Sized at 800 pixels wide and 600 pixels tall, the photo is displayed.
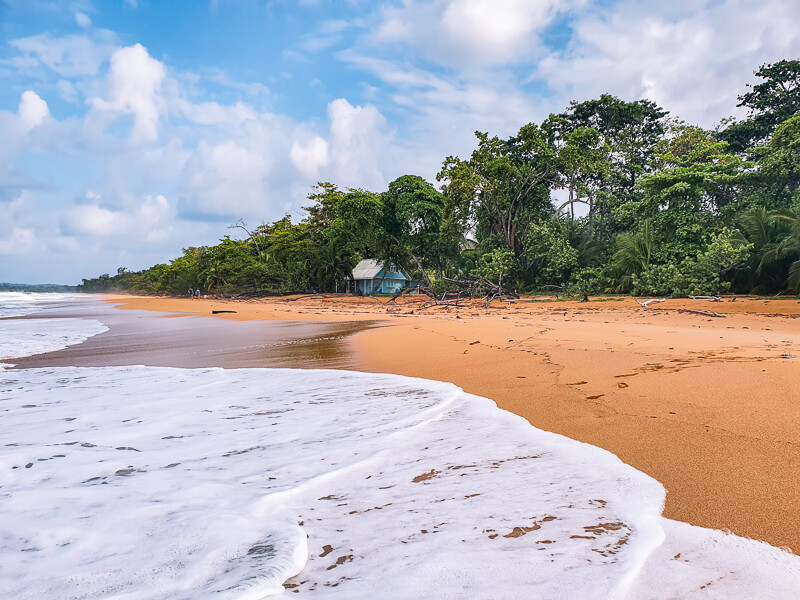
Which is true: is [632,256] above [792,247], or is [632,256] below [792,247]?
above

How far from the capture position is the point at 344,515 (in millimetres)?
1772

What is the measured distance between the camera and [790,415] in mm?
2561

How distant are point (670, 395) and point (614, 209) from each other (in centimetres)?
1933

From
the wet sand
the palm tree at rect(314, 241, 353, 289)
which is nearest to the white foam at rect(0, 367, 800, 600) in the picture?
the wet sand

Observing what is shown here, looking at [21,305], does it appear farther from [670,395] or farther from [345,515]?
[670,395]

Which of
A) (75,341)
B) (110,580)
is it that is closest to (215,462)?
(110,580)

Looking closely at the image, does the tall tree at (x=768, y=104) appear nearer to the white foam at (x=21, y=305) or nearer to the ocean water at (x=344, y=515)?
the ocean water at (x=344, y=515)

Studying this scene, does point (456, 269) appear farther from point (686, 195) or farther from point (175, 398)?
point (175, 398)

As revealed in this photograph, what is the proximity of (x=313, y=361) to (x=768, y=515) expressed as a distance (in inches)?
200

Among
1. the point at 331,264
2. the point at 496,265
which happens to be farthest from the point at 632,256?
the point at 331,264

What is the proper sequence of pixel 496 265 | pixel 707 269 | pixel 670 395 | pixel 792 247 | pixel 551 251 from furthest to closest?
pixel 551 251, pixel 496 265, pixel 707 269, pixel 792 247, pixel 670 395

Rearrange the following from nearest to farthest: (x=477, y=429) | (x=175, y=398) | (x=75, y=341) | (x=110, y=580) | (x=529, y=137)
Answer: (x=110, y=580) < (x=477, y=429) < (x=175, y=398) < (x=75, y=341) < (x=529, y=137)

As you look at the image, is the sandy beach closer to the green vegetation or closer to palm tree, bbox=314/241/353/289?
the green vegetation

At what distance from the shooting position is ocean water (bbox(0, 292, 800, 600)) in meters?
1.30
